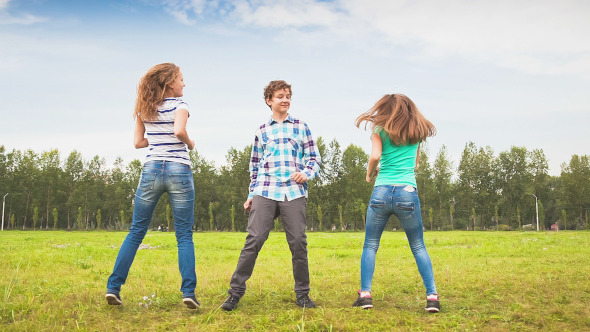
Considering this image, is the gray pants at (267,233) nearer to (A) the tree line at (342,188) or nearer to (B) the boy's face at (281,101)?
(B) the boy's face at (281,101)

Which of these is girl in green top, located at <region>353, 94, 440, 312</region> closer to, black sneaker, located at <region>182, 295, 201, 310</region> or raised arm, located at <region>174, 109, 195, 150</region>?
black sneaker, located at <region>182, 295, 201, 310</region>

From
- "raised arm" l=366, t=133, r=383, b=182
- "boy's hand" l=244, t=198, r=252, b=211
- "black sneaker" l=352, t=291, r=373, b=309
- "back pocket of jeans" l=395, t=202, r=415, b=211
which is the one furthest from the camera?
"boy's hand" l=244, t=198, r=252, b=211

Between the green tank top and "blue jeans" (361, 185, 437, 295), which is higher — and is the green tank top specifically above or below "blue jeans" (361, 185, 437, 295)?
above

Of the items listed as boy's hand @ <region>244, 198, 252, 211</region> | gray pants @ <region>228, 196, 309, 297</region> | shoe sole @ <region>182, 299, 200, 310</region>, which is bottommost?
shoe sole @ <region>182, 299, 200, 310</region>

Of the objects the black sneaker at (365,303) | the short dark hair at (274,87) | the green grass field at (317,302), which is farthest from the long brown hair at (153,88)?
the black sneaker at (365,303)

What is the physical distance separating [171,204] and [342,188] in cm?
6243

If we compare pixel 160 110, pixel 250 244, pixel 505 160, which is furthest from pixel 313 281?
pixel 505 160

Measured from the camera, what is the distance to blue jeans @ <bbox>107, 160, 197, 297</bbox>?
428 cm

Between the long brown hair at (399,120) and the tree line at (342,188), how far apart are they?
190 ft

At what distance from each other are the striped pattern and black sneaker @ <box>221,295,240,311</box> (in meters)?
1.48

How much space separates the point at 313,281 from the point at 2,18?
40.6 feet

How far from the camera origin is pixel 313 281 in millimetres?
6508

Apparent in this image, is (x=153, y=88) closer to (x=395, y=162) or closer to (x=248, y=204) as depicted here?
(x=248, y=204)

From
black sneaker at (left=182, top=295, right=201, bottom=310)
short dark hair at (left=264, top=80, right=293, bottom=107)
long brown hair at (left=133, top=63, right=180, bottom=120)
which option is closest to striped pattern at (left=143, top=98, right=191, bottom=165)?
long brown hair at (left=133, top=63, right=180, bottom=120)
